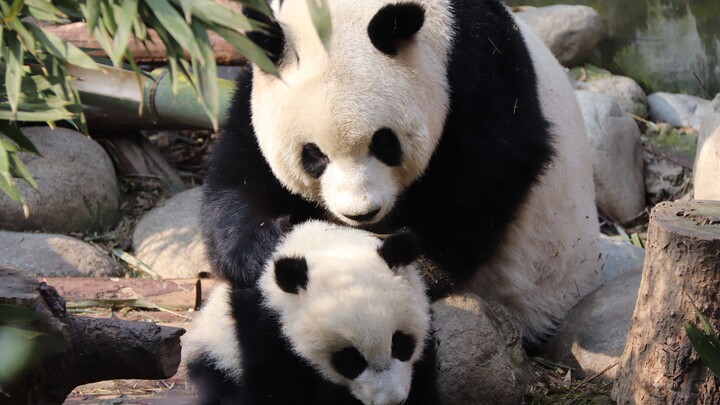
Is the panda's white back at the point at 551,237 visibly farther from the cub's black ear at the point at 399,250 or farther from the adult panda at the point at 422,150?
the cub's black ear at the point at 399,250

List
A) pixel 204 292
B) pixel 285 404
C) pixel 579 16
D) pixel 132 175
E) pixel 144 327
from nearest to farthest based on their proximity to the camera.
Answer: pixel 144 327 → pixel 285 404 → pixel 204 292 → pixel 132 175 → pixel 579 16

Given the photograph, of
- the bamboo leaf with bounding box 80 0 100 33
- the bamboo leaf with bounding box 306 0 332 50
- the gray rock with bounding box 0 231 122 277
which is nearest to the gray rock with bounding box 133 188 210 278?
the gray rock with bounding box 0 231 122 277

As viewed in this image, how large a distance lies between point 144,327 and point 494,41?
177cm

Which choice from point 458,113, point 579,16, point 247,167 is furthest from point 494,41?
point 579,16

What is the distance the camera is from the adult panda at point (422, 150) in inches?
131

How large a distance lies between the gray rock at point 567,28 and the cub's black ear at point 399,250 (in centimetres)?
492

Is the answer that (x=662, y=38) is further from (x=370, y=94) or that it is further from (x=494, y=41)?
(x=370, y=94)

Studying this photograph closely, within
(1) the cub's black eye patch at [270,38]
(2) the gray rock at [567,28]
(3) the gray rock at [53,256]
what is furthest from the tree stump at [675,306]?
(2) the gray rock at [567,28]

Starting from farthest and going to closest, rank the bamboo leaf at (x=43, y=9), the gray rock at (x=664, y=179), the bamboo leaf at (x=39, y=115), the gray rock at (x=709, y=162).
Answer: the gray rock at (x=664, y=179) → the gray rock at (x=709, y=162) → the bamboo leaf at (x=39, y=115) → the bamboo leaf at (x=43, y=9)

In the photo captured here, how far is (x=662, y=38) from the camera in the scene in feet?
25.2

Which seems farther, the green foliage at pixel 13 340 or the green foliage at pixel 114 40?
the green foliage at pixel 13 340

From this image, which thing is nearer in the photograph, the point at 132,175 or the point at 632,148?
the point at 132,175

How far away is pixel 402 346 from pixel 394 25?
110cm

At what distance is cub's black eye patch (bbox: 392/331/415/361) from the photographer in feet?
9.57
